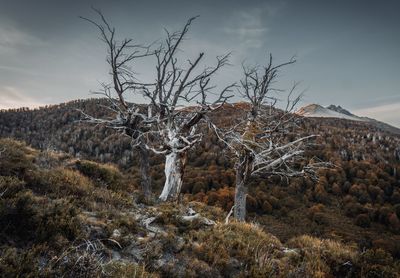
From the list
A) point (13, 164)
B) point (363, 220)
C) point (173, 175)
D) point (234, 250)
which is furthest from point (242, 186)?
point (363, 220)

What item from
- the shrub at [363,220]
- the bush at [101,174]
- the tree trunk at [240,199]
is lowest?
the shrub at [363,220]

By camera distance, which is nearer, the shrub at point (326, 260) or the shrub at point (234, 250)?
the shrub at point (234, 250)

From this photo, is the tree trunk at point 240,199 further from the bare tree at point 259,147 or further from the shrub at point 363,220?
the shrub at point 363,220

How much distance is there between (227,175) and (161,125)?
177 ft

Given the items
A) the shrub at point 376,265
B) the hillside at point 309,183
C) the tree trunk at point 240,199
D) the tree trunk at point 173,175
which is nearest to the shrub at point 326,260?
the shrub at point 376,265

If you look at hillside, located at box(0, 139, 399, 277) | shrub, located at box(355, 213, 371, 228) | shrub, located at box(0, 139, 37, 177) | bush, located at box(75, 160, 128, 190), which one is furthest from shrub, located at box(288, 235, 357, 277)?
shrub, located at box(355, 213, 371, 228)

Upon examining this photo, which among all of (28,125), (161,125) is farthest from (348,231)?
(28,125)

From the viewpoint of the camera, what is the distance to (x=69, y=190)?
6.63 metres

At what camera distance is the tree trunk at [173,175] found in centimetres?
1016

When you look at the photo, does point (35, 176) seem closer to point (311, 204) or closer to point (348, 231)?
point (348, 231)

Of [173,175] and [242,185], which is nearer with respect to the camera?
[173,175]

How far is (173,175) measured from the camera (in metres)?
10.5

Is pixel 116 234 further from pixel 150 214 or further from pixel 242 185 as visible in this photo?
pixel 242 185

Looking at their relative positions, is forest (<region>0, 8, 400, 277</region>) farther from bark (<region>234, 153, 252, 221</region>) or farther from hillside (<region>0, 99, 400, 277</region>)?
hillside (<region>0, 99, 400, 277</region>)
